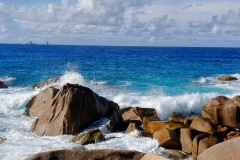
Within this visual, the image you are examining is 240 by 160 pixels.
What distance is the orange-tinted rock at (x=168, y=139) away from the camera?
11.8m

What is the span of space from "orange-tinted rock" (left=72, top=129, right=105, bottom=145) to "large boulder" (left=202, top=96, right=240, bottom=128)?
5.61 meters

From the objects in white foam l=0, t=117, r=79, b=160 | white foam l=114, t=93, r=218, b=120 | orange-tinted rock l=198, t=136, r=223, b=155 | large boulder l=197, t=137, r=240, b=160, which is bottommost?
white foam l=114, t=93, r=218, b=120

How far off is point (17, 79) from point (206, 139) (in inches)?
926

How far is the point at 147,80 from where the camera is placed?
103ft

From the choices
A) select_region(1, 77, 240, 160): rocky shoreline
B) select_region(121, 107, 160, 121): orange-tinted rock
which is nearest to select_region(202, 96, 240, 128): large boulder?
select_region(1, 77, 240, 160): rocky shoreline

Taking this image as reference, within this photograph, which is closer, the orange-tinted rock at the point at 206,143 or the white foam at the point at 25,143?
the white foam at the point at 25,143

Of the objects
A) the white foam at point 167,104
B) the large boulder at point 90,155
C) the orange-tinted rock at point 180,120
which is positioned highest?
the large boulder at point 90,155

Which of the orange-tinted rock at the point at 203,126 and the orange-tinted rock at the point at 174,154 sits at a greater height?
the orange-tinted rock at the point at 203,126

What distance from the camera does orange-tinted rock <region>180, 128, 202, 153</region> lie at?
11.5 metres

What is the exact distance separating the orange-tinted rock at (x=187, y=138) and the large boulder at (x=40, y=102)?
6.41 m

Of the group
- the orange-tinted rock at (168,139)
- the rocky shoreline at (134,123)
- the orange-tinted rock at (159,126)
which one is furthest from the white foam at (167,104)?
the orange-tinted rock at (168,139)

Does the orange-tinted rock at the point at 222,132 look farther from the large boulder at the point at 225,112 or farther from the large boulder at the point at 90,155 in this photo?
the large boulder at the point at 90,155

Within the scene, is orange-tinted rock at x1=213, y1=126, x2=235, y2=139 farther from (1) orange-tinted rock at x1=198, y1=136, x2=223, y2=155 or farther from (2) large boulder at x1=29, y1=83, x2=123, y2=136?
(2) large boulder at x1=29, y1=83, x2=123, y2=136

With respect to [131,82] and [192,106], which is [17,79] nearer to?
[131,82]
